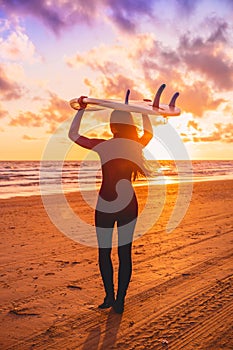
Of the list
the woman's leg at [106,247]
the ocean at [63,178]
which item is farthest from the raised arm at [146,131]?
the woman's leg at [106,247]

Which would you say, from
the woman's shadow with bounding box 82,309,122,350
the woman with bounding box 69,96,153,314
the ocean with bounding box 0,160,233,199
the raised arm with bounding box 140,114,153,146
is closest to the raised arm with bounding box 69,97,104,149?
the woman with bounding box 69,96,153,314

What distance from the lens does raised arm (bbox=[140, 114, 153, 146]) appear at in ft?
14.1

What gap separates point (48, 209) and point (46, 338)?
31.9 feet

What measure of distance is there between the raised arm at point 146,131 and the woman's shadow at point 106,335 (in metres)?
2.05

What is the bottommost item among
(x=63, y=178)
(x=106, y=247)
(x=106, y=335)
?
(x=106, y=335)

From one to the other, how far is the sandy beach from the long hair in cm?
171

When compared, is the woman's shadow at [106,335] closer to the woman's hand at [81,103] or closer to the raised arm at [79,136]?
the raised arm at [79,136]

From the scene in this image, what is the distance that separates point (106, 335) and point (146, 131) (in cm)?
229

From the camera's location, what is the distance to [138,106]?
13.9ft

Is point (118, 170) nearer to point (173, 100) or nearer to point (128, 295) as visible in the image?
point (173, 100)

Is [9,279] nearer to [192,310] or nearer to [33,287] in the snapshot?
[33,287]

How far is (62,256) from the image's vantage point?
268 inches

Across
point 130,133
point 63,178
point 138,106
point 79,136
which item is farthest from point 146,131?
point 63,178

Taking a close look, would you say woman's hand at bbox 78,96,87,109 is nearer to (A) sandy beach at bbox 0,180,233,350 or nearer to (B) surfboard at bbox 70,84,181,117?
(B) surfboard at bbox 70,84,181,117
